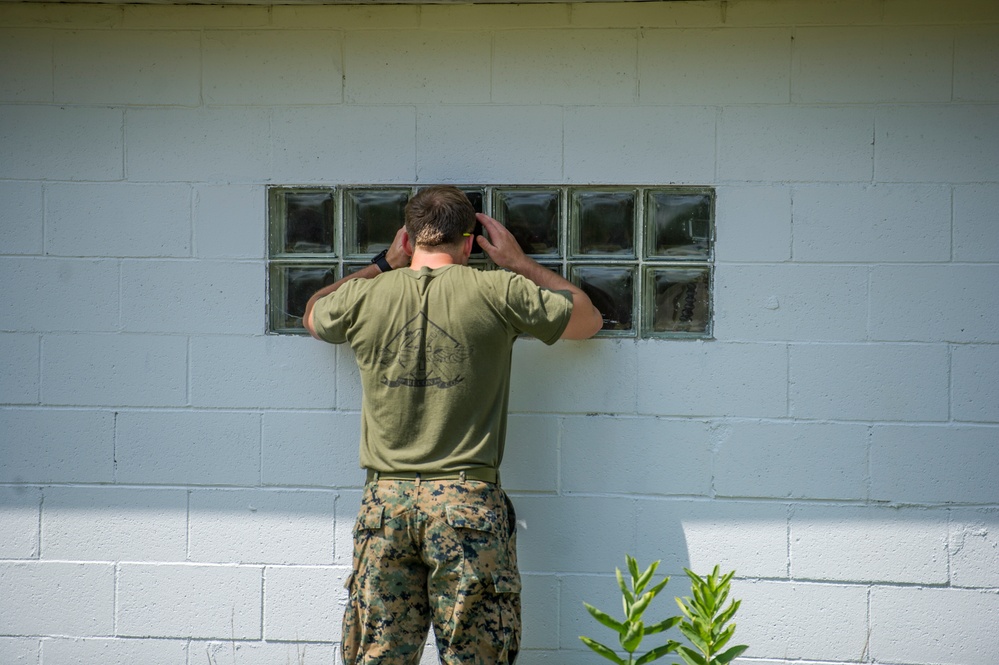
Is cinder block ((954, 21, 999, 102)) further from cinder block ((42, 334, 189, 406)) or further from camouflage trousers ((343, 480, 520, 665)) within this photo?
cinder block ((42, 334, 189, 406))

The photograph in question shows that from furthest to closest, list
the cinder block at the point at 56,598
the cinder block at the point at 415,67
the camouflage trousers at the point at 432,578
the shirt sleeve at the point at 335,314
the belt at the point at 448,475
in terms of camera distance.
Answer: the cinder block at the point at 56,598 < the cinder block at the point at 415,67 < the shirt sleeve at the point at 335,314 < the belt at the point at 448,475 < the camouflage trousers at the point at 432,578

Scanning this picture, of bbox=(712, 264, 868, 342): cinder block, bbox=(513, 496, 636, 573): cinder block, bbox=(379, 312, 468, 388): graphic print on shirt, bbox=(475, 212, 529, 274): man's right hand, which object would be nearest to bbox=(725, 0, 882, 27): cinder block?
bbox=(712, 264, 868, 342): cinder block

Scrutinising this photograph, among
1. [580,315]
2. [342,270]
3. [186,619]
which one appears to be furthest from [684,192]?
[186,619]

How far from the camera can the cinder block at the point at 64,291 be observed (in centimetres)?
383

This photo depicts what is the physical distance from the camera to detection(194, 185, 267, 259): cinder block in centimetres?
379

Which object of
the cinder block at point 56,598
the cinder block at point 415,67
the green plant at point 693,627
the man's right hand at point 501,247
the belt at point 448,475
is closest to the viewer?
the green plant at point 693,627

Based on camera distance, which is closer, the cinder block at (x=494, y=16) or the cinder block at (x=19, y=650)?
the cinder block at (x=494, y=16)

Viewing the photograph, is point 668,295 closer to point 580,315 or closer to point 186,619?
point 580,315

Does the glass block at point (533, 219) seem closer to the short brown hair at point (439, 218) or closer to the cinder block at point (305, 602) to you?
the short brown hair at point (439, 218)

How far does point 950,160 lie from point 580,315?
1491mm

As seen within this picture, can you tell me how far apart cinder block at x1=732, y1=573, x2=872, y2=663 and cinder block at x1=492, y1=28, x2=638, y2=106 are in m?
1.91

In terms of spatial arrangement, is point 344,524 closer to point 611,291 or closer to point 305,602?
point 305,602

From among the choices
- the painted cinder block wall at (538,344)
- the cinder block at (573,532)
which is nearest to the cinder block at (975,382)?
the painted cinder block wall at (538,344)

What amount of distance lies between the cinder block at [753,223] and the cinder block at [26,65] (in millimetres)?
2599
